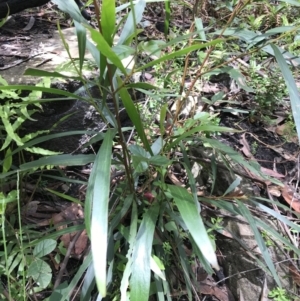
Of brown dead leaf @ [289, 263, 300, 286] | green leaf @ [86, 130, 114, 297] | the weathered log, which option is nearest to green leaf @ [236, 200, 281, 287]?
brown dead leaf @ [289, 263, 300, 286]

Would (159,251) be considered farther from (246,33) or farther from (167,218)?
(246,33)

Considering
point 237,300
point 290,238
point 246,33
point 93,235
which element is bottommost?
point 237,300

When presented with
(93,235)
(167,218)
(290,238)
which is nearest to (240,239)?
(290,238)

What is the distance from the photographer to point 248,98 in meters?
1.69

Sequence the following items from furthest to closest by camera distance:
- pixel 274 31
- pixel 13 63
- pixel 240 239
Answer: pixel 13 63
pixel 240 239
pixel 274 31

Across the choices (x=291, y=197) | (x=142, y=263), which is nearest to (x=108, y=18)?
(x=142, y=263)

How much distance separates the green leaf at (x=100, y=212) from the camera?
55cm

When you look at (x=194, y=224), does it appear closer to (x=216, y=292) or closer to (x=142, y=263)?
(x=142, y=263)

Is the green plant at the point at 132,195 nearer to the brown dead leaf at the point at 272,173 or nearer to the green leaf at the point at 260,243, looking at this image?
the green leaf at the point at 260,243

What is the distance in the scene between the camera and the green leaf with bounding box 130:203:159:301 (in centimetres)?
68

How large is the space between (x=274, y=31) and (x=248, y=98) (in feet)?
2.71

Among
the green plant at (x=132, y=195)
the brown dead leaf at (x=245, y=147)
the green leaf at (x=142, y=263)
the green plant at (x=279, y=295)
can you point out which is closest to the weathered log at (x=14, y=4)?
the green plant at (x=132, y=195)

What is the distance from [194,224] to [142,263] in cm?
14

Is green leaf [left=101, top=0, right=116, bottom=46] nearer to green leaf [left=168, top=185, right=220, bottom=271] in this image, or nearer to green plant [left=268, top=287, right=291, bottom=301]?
green leaf [left=168, top=185, right=220, bottom=271]
